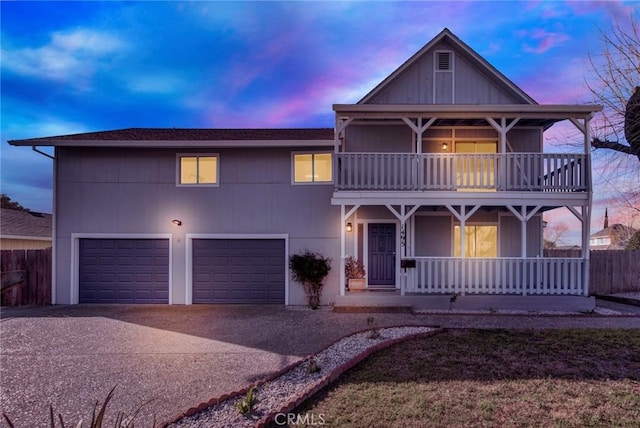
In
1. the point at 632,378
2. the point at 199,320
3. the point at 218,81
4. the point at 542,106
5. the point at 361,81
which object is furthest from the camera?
the point at 218,81

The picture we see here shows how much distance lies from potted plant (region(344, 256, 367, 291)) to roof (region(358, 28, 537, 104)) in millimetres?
5002

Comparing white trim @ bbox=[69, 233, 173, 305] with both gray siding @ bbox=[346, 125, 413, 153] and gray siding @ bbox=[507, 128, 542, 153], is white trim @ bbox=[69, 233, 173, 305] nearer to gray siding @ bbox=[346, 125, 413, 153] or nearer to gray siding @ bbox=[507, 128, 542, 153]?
gray siding @ bbox=[346, 125, 413, 153]

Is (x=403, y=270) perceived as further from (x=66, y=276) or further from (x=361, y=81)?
(x=66, y=276)

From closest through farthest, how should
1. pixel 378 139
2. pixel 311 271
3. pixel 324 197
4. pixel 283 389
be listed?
1. pixel 283 389
2. pixel 311 271
3. pixel 324 197
4. pixel 378 139

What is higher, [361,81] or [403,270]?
[361,81]

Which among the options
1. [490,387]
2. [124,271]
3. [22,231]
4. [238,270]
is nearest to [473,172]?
[490,387]

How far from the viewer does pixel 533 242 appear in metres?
11.9

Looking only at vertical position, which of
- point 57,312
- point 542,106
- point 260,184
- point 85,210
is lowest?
point 57,312

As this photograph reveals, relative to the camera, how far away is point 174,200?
37.6 ft

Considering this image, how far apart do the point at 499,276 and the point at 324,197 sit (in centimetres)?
524

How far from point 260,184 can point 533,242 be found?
8.66 meters

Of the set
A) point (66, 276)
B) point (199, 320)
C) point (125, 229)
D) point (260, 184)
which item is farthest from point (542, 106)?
point (66, 276)

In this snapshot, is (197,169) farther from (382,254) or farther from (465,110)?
(465,110)

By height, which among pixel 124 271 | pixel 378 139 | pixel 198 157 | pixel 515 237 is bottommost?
pixel 124 271
